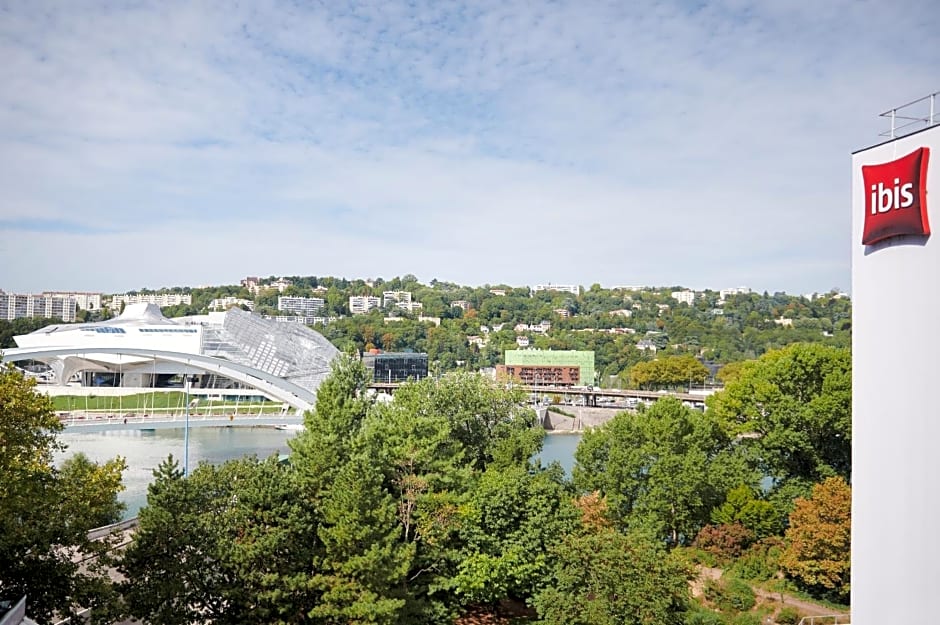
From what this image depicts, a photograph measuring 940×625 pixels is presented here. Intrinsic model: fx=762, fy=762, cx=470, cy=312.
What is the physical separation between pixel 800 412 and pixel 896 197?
12410 mm

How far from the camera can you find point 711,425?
69.3 ft

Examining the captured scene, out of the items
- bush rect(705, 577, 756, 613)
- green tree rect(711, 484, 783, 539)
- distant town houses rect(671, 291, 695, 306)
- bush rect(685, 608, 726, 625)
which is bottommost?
bush rect(705, 577, 756, 613)

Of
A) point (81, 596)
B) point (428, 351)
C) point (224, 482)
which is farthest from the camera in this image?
point (428, 351)

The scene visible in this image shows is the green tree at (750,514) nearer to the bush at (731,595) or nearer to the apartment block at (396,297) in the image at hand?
the bush at (731,595)

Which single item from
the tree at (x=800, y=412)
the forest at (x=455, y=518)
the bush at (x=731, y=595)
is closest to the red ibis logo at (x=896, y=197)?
the forest at (x=455, y=518)

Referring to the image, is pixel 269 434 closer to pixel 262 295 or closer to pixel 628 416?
pixel 628 416

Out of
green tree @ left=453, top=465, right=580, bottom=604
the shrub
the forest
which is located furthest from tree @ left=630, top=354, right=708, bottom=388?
green tree @ left=453, top=465, right=580, bottom=604

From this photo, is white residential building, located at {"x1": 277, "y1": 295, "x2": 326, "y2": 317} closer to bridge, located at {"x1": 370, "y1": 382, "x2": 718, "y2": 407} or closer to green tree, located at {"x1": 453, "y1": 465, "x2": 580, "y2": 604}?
bridge, located at {"x1": 370, "y1": 382, "x2": 718, "y2": 407}

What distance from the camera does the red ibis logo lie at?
782 cm

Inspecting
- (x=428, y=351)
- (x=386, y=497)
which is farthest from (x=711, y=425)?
(x=428, y=351)

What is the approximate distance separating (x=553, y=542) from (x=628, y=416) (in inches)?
284

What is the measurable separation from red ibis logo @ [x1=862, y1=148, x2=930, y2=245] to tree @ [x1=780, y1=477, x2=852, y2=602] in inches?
336

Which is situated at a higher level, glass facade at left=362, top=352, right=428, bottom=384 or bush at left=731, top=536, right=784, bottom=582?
glass facade at left=362, top=352, right=428, bottom=384

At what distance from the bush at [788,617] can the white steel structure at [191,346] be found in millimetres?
32810
